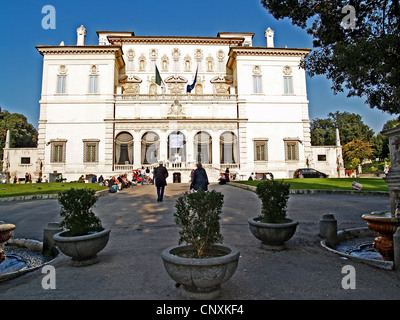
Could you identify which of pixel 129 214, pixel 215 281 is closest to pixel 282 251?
pixel 215 281

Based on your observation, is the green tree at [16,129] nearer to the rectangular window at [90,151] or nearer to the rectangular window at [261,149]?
the rectangular window at [90,151]

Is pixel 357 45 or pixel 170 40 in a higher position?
pixel 170 40

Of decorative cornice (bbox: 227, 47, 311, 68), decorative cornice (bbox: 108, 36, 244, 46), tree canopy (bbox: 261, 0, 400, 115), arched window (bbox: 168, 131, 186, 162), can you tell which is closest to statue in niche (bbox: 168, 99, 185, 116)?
arched window (bbox: 168, 131, 186, 162)

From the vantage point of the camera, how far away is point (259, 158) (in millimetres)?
33406

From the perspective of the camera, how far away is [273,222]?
5.71m

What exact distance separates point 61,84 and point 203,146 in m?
18.0

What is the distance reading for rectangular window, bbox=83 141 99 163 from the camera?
105 ft

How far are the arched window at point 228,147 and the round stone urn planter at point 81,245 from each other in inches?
1147

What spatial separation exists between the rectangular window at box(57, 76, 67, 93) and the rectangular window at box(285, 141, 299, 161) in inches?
1055

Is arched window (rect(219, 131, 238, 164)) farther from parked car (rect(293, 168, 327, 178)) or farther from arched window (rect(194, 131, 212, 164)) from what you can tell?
parked car (rect(293, 168, 327, 178))

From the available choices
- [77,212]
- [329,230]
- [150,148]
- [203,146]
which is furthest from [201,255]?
[203,146]

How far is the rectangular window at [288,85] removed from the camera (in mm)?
34781

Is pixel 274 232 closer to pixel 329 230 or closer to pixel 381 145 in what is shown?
pixel 329 230

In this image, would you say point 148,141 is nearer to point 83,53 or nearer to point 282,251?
point 83,53
